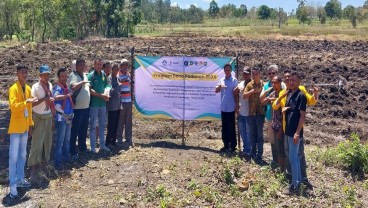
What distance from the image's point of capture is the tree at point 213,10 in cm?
10988

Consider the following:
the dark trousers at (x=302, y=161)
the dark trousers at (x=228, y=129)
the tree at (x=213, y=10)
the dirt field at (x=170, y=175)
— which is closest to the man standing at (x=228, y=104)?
the dark trousers at (x=228, y=129)

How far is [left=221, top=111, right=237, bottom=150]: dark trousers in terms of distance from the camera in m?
8.56

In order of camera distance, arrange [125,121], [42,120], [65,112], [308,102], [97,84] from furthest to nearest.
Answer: [125,121] < [97,84] < [65,112] < [42,120] < [308,102]

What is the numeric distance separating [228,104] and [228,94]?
19cm

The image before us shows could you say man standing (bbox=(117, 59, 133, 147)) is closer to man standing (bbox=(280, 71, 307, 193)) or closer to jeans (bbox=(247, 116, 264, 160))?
jeans (bbox=(247, 116, 264, 160))

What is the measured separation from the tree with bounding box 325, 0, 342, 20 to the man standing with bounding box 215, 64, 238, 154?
7989 centimetres

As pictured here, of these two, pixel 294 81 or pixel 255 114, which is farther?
pixel 255 114

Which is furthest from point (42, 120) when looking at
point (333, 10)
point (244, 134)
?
point (333, 10)

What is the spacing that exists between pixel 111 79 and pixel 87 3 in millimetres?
42331

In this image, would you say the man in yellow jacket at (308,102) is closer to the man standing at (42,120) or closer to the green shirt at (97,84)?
the green shirt at (97,84)

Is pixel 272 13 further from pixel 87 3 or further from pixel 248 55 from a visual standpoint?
pixel 248 55

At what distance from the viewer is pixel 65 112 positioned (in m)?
7.62

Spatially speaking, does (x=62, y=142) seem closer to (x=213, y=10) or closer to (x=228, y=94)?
(x=228, y=94)

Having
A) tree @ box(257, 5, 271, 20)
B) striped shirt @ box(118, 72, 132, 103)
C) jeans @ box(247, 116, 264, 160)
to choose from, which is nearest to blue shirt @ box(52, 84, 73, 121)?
striped shirt @ box(118, 72, 132, 103)
